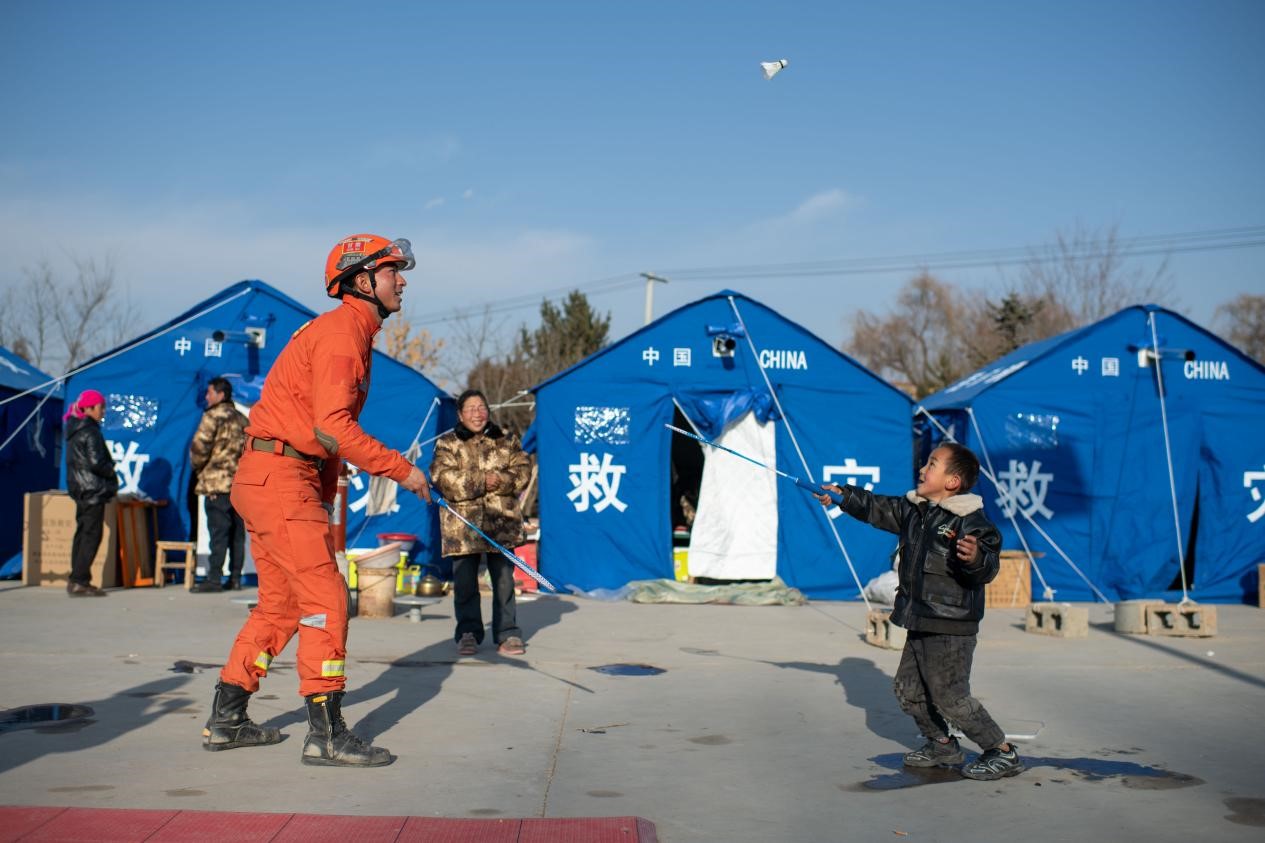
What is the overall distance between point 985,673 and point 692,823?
4.20 meters

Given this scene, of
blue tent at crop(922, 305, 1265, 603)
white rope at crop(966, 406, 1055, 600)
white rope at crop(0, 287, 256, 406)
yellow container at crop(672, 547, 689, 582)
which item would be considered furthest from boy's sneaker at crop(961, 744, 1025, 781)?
white rope at crop(0, 287, 256, 406)

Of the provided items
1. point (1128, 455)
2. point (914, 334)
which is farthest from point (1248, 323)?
point (1128, 455)

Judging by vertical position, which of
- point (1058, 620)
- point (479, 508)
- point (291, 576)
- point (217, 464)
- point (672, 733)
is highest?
→ point (217, 464)

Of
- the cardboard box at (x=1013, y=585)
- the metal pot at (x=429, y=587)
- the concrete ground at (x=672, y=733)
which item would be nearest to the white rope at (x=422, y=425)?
the metal pot at (x=429, y=587)

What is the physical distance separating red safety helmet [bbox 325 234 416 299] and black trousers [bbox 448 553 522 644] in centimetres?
325

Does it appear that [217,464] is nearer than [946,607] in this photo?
No

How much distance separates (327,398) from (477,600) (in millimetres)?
3637

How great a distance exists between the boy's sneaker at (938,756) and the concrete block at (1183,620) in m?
5.66

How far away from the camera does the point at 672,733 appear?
5758mm

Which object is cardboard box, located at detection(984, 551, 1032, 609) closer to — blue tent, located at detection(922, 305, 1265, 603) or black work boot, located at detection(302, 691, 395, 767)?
blue tent, located at detection(922, 305, 1265, 603)

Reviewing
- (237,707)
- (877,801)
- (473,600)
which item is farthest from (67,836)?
(473,600)

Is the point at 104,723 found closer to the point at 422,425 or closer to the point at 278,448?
the point at 278,448

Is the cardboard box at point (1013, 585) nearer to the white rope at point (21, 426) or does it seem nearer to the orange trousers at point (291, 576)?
the orange trousers at point (291, 576)

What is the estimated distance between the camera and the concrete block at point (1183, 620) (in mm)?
9859
